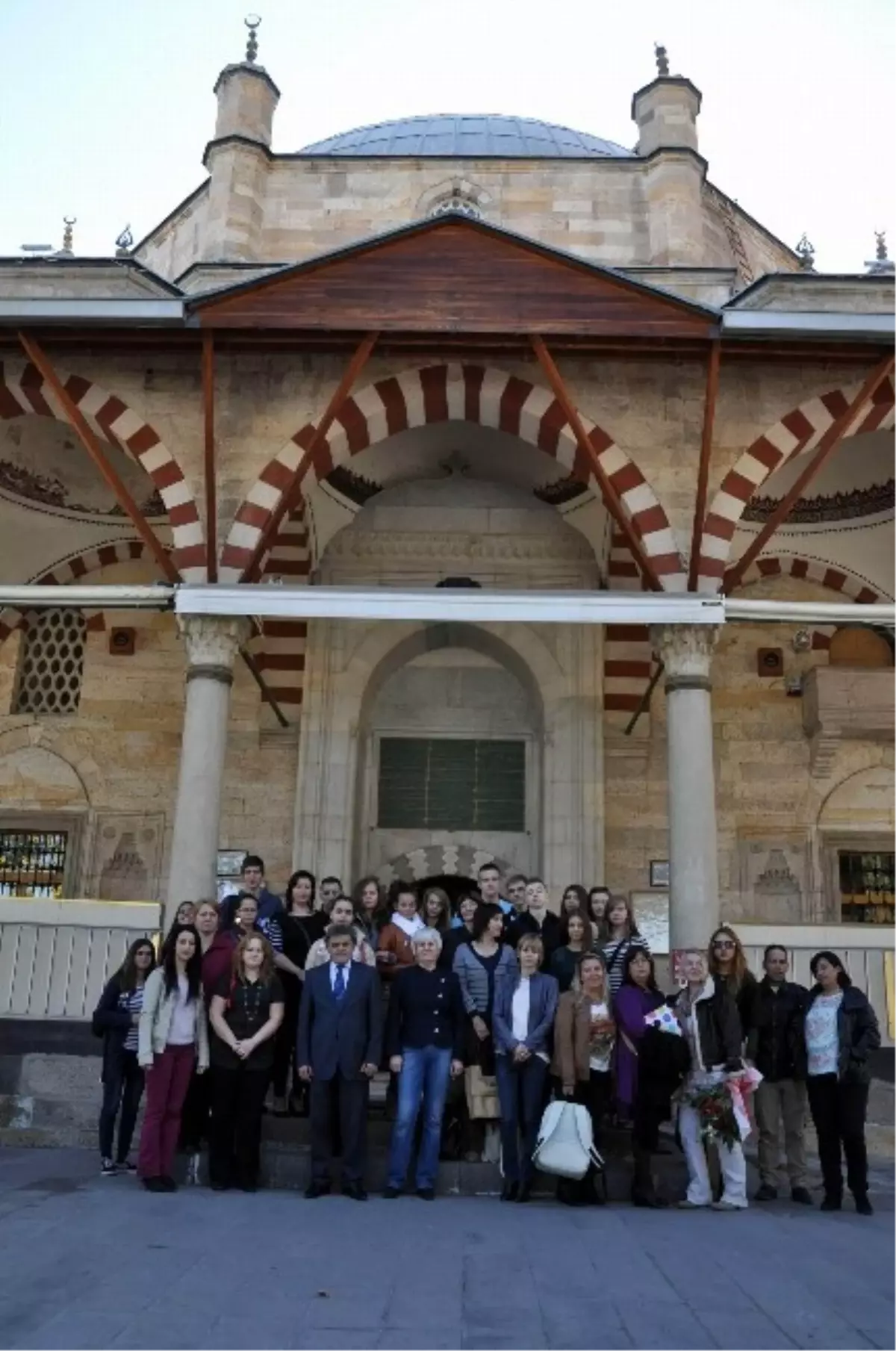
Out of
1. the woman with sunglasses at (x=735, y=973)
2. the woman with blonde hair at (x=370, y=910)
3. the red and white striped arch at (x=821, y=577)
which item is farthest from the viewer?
the red and white striped arch at (x=821, y=577)

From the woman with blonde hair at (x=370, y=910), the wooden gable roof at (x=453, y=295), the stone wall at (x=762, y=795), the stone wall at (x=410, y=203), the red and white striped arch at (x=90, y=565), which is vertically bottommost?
the woman with blonde hair at (x=370, y=910)

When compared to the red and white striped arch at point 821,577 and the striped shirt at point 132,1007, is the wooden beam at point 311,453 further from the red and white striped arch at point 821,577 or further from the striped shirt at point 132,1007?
the red and white striped arch at point 821,577

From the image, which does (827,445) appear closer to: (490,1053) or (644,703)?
(644,703)

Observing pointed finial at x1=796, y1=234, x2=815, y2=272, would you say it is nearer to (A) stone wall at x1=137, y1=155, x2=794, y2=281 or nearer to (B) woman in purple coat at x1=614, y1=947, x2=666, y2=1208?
(A) stone wall at x1=137, y1=155, x2=794, y2=281

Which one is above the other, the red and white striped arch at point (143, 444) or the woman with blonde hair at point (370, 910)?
the red and white striped arch at point (143, 444)

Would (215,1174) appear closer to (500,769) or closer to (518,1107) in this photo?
(518,1107)

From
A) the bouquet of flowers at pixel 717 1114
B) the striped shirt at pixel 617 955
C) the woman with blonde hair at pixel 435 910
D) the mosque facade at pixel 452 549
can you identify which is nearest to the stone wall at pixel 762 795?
the mosque facade at pixel 452 549

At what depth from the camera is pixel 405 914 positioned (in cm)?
584

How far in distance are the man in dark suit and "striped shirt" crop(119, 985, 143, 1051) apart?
909 mm

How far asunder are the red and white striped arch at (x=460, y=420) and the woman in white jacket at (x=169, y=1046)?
3.61 meters

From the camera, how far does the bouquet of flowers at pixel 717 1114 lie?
15.5ft

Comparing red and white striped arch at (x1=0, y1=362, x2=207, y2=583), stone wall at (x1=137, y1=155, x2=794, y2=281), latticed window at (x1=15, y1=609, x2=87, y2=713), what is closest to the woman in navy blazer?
red and white striped arch at (x1=0, y1=362, x2=207, y2=583)

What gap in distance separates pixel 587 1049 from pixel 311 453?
4597mm

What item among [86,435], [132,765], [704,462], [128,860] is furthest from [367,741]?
[704,462]
